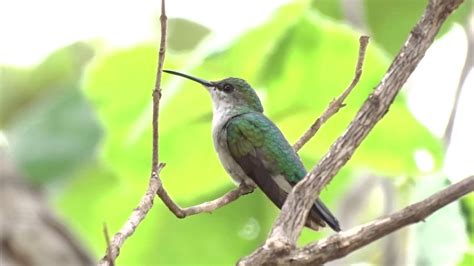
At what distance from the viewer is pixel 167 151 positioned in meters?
2.23

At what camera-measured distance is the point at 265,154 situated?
6.91 ft

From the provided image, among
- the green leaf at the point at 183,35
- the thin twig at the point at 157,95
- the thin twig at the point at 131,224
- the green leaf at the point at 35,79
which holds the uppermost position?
the thin twig at the point at 157,95

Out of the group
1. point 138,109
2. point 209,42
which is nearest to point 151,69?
point 138,109

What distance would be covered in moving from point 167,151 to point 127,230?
0.85m

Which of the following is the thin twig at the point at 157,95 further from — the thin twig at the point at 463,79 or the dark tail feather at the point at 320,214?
the thin twig at the point at 463,79

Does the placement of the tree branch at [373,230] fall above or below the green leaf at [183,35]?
above

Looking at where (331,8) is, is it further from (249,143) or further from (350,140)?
(350,140)

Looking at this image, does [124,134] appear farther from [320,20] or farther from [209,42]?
[320,20]

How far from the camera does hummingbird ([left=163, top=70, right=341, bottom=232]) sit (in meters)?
1.97

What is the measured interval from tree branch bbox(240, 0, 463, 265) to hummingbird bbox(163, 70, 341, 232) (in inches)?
12.1

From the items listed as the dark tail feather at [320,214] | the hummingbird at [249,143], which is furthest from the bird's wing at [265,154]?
the dark tail feather at [320,214]

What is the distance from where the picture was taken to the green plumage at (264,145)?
6.56 ft

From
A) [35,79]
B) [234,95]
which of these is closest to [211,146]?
[234,95]

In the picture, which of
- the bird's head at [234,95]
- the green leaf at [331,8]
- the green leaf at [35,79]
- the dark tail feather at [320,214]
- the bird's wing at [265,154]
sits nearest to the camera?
the dark tail feather at [320,214]
